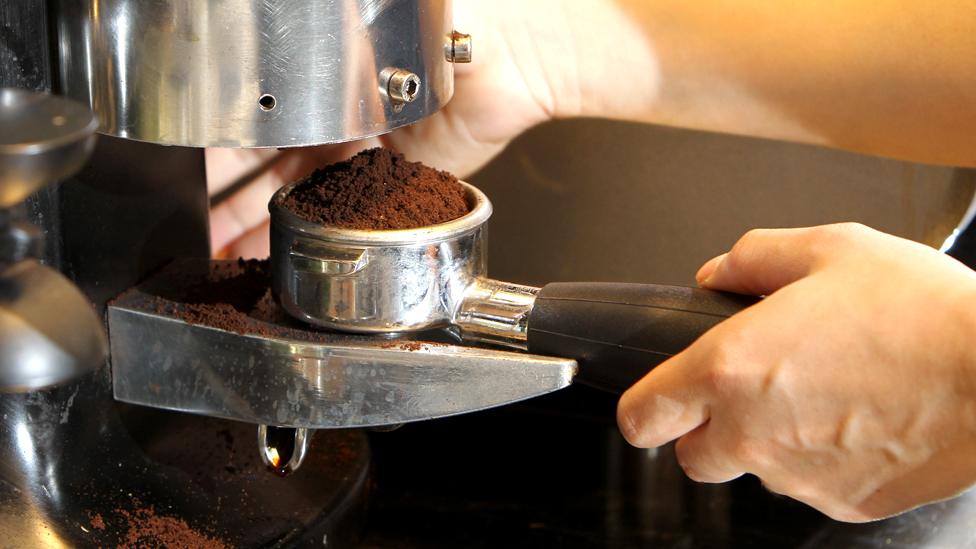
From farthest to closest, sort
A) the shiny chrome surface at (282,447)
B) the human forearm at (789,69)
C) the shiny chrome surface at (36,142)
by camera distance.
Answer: the human forearm at (789,69), the shiny chrome surface at (282,447), the shiny chrome surface at (36,142)

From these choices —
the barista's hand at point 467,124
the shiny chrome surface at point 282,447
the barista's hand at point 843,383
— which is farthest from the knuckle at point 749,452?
the barista's hand at point 467,124

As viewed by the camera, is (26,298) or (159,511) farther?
(159,511)

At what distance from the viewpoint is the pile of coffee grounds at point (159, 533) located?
0.49m

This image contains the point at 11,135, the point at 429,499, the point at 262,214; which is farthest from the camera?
the point at 262,214

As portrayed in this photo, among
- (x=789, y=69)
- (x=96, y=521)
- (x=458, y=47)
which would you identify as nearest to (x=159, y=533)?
(x=96, y=521)

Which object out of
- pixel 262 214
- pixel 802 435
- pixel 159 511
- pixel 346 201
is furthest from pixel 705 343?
pixel 262 214

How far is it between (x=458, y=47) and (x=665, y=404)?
0.61ft

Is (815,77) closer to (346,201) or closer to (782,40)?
(782,40)

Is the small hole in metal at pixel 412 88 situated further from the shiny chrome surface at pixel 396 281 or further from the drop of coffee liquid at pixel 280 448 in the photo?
the drop of coffee liquid at pixel 280 448

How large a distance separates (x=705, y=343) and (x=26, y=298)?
0.84 feet

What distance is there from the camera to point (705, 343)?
0.42 m

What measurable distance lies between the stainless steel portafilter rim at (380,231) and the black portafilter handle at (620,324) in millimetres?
48

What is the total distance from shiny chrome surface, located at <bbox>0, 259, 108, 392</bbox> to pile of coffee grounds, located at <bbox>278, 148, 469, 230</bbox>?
16 centimetres

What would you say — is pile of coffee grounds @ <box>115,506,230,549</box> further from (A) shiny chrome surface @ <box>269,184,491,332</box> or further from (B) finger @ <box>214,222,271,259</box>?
(B) finger @ <box>214,222,271,259</box>
